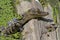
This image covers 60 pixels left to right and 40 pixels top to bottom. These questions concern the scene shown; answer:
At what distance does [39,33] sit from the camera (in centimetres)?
239

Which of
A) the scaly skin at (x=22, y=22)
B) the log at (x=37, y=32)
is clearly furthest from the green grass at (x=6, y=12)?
the log at (x=37, y=32)

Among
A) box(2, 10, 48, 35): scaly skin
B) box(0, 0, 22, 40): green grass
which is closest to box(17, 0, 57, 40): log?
box(2, 10, 48, 35): scaly skin

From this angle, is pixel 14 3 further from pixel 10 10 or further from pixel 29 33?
pixel 29 33

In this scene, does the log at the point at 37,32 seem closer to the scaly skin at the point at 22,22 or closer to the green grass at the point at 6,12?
the scaly skin at the point at 22,22

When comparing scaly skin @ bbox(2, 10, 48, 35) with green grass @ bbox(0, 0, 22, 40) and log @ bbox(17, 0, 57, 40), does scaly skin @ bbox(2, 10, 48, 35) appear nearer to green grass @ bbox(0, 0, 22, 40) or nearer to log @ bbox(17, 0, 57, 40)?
log @ bbox(17, 0, 57, 40)

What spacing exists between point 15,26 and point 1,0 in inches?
67.4

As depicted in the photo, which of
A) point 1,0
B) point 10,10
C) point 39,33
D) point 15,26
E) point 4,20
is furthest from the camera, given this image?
point 1,0

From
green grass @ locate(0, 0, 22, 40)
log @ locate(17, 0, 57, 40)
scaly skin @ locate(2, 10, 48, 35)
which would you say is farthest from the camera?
green grass @ locate(0, 0, 22, 40)

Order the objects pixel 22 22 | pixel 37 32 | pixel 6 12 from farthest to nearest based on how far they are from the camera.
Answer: pixel 6 12 < pixel 22 22 < pixel 37 32

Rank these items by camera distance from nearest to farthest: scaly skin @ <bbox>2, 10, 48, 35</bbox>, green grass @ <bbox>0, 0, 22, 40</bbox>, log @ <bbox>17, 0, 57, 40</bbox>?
log @ <bbox>17, 0, 57, 40</bbox> < scaly skin @ <bbox>2, 10, 48, 35</bbox> < green grass @ <bbox>0, 0, 22, 40</bbox>

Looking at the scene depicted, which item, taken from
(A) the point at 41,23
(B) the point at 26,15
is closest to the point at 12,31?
(B) the point at 26,15

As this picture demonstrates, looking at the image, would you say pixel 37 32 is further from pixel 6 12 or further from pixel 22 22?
pixel 6 12

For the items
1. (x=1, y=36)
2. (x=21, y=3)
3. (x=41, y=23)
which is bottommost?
(x=1, y=36)

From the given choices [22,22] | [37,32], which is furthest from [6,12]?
[37,32]
